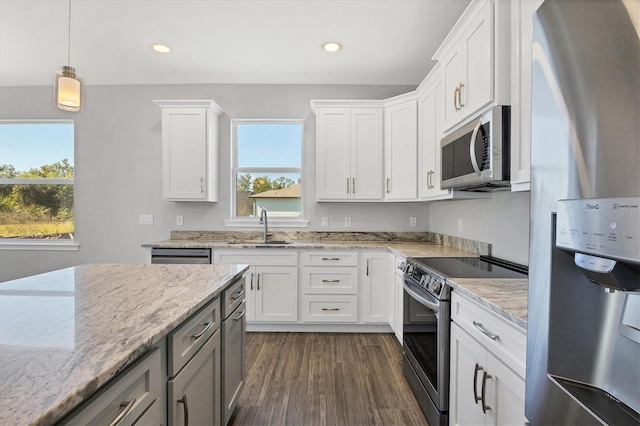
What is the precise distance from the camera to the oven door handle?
167 cm

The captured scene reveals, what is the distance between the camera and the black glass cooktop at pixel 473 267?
1727 millimetres

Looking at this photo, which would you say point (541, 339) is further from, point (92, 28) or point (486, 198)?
point (92, 28)

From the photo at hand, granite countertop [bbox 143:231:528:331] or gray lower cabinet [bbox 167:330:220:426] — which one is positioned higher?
granite countertop [bbox 143:231:528:331]

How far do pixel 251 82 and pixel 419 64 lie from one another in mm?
1929

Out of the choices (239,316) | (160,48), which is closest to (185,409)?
(239,316)

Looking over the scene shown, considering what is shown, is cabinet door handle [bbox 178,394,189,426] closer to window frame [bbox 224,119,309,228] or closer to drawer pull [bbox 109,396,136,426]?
drawer pull [bbox 109,396,136,426]

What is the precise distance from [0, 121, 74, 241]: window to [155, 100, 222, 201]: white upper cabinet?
153 cm

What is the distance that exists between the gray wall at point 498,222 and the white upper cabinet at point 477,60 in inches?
26.5

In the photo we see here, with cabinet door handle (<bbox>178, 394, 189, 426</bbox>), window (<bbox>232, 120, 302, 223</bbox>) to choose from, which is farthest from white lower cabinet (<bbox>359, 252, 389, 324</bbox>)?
cabinet door handle (<bbox>178, 394, 189, 426</bbox>)

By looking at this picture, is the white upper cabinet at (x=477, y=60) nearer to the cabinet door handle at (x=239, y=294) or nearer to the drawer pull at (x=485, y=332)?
the drawer pull at (x=485, y=332)

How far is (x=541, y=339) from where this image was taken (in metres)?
0.75

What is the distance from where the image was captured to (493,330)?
1226 millimetres

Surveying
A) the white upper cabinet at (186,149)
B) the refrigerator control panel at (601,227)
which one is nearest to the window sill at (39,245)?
the white upper cabinet at (186,149)

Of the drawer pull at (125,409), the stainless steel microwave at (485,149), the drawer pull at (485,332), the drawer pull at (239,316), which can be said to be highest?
the stainless steel microwave at (485,149)
